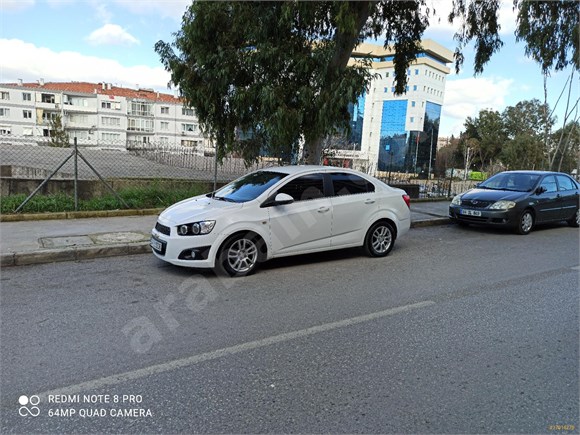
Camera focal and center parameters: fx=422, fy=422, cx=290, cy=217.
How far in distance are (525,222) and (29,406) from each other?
10.8 meters

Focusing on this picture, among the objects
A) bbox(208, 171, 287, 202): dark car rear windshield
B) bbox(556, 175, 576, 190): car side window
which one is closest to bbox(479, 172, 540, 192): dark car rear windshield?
bbox(556, 175, 576, 190): car side window

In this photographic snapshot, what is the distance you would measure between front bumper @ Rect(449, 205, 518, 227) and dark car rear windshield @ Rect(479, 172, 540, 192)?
1.24 meters

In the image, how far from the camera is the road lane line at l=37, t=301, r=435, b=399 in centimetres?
313

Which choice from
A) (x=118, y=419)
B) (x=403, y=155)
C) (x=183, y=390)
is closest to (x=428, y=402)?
(x=183, y=390)

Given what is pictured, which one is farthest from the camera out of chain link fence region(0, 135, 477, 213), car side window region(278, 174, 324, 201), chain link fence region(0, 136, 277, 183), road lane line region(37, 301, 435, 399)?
chain link fence region(0, 136, 277, 183)

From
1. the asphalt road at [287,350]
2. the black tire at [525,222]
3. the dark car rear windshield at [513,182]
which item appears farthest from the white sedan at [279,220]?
the dark car rear windshield at [513,182]

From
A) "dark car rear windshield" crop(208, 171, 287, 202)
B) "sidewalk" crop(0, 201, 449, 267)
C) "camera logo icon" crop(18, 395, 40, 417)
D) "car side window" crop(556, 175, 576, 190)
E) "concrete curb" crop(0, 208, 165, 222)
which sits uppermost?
"car side window" crop(556, 175, 576, 190)

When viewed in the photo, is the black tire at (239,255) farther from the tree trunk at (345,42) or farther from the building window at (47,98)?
the building window at (47,98)

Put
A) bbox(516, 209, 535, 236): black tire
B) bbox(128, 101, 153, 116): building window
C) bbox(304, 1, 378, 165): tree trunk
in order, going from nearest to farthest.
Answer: bbox(304, 1, 378, 165): tree trunk < bbox(516, 209, 535, 236): black tire < bbox(128, 101, 153, 116): building window

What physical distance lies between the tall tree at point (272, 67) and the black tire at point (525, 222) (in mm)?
4953

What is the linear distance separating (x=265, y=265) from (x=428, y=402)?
4.07 meters

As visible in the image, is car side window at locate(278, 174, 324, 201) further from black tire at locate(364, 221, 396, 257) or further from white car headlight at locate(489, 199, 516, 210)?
white car headlight at locate(489, 199, 516, 210)

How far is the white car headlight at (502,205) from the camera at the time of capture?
1010 centimetres

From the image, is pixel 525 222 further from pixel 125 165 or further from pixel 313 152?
pixel 125 165
